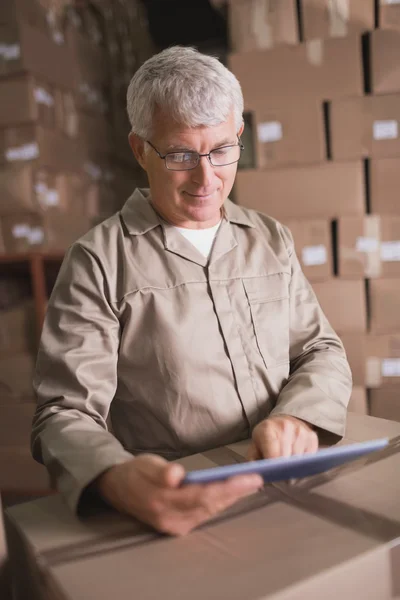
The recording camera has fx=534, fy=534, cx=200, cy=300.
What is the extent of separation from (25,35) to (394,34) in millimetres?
1329

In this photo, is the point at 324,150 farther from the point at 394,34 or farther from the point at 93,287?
the point at 93,287

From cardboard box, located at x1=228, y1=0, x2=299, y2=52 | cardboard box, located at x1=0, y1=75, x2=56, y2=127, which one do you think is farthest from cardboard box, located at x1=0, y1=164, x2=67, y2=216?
cardboard box, located at x1=228, y1=0, x2=299, y2=52

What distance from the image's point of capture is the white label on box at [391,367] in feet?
6.64

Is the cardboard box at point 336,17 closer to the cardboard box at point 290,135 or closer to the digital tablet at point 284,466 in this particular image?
the cardboard box at point 290,135

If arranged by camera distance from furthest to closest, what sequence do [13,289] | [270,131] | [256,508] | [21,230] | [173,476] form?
[13,289] < [21,230] < [270,131] < [256,508] < [173,476]

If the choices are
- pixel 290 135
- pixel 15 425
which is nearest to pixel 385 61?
pixel 290 135

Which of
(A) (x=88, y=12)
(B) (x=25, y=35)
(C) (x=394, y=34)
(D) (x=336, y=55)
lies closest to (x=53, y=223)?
(B) (x=25, y=35)

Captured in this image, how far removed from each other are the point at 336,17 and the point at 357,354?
121 centimetres

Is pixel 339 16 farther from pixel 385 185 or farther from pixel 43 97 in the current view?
pixel 43 97

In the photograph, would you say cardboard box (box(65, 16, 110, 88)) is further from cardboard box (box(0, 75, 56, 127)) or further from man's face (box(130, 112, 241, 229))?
man's face (box(130, 112, 241, 229))

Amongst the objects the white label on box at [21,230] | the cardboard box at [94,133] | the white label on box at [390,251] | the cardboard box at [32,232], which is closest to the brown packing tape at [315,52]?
the white label on box at [390,251]

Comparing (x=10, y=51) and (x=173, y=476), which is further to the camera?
(x=10, y=51)

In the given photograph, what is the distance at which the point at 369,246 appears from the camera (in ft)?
6.42

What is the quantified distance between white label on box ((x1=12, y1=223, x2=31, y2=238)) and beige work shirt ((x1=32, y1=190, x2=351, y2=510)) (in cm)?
114
